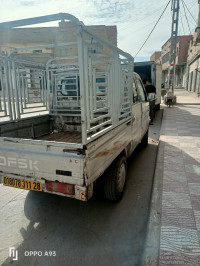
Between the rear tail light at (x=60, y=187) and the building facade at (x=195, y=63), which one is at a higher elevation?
the building facade at (x=195, y=63)

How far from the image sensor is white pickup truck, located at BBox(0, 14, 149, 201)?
190 centimetres

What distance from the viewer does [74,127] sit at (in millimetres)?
3773

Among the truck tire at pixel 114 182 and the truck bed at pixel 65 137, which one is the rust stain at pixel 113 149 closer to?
the truck tire at pixel 114 182

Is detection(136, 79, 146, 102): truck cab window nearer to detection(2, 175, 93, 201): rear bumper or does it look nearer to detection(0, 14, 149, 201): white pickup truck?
detection(0, 14, 149, 201): white pickup truck

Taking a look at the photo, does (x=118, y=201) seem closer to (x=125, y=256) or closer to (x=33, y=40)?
(x=125, y=256)

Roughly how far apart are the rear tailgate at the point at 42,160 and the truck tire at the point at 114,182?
82 centimetres

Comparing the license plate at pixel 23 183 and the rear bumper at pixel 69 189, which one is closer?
the rear bumper at pixel 69 189

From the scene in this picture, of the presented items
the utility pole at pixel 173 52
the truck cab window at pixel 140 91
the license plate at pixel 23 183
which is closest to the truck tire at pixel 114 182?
the license plate at pixel 23 183

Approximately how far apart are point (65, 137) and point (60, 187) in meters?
1.43

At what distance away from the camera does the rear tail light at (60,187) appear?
2004 millimetres

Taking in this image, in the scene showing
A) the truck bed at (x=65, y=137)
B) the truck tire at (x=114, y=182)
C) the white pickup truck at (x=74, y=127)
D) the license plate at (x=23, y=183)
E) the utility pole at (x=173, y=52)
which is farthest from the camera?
the utility pole at (x=173, y=52)

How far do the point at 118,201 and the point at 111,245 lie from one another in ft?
2.78

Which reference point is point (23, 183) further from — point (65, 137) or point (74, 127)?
point (74, 127)

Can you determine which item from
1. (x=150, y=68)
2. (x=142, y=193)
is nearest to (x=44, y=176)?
(x=142, y=193)
